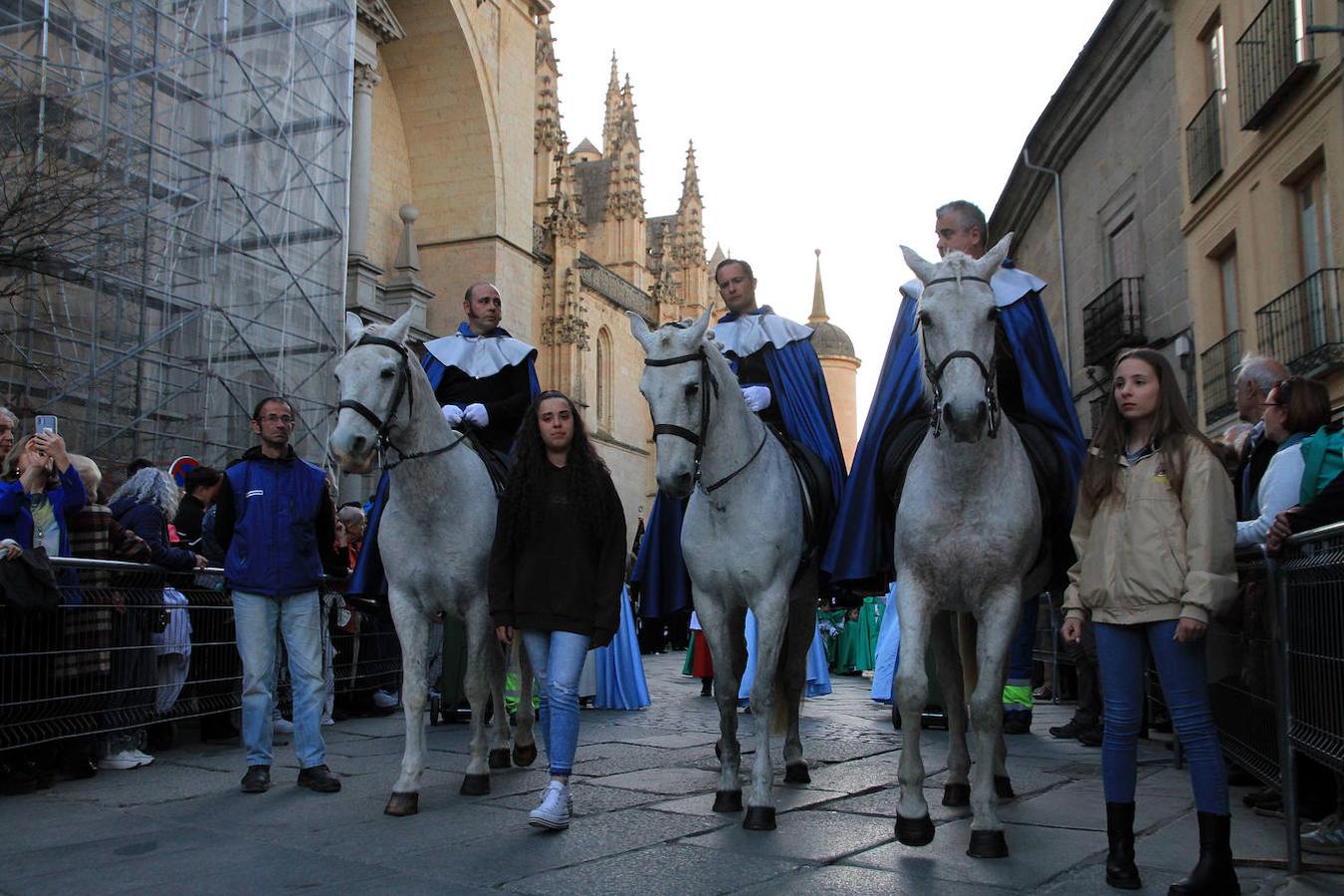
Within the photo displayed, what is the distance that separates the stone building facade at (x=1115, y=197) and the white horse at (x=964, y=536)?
11.5m

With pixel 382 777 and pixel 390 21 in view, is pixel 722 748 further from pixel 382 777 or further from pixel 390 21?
pixel 390 21

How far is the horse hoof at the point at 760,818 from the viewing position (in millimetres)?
4852

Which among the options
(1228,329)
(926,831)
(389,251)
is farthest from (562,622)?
(389,251)

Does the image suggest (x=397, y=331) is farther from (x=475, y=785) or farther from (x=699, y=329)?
(x=475, y=785)

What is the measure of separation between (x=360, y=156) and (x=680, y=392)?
2350 centimetres

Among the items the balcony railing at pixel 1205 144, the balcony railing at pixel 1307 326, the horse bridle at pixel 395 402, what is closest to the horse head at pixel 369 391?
the horse bridle at pixel 395 402

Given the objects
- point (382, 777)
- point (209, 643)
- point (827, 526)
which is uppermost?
point (827, 526)

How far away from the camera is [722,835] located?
4762mm

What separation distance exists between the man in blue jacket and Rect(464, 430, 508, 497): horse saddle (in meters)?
0.91

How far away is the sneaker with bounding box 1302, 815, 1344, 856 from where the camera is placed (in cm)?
450

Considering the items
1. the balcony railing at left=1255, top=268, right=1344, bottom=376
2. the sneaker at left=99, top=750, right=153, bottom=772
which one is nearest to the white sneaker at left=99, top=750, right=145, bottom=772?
the sneaker at left=99, top=750, right=153, bottom=772

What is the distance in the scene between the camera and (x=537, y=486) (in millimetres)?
5445

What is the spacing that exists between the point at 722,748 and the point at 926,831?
48.6 inches

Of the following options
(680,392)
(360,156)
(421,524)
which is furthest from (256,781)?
(360,156)
